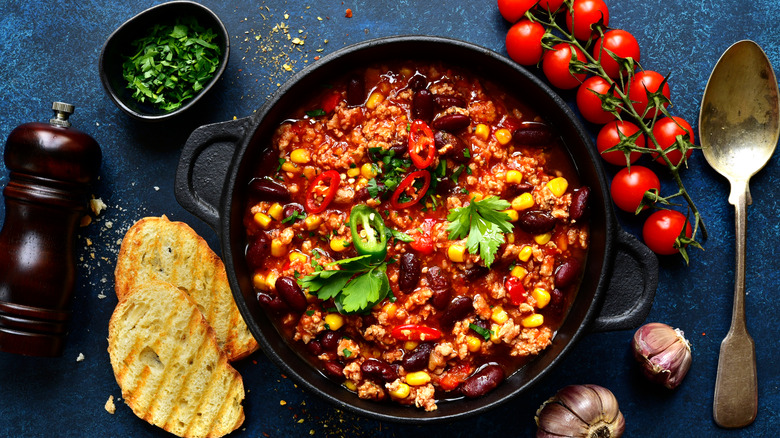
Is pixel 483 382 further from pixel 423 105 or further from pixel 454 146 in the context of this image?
pixel 423 105

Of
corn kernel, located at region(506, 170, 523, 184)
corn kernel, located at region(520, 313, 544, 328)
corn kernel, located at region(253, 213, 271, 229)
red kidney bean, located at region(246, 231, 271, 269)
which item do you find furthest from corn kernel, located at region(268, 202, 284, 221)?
corn kernel, located at region(520, 313, 544, 328)

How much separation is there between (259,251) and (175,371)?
1108 mm

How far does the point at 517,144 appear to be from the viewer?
12.3 ft

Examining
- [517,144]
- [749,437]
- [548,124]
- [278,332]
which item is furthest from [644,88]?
[278,332]

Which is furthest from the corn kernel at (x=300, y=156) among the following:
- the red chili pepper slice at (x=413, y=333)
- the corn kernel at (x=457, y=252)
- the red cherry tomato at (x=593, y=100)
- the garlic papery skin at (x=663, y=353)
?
the garlic papery skin at (x=663, y=353)

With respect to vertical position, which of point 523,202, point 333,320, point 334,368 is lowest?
point 334,368

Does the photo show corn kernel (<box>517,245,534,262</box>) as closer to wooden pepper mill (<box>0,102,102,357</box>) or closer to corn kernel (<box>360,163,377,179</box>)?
corn kernel (<box>360,163,377,179</box>)

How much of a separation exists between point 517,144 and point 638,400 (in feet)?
6.45

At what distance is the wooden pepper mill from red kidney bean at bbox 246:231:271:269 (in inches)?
48.8

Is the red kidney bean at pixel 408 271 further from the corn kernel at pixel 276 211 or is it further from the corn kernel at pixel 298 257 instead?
the corn kernel at pixel 276 211

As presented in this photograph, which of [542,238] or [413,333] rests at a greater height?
[542,238]

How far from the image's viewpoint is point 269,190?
3.64 m

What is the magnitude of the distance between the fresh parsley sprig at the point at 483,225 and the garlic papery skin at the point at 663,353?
1.29 metres

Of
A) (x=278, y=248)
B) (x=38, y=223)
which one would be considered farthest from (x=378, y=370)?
(x=38, y=223)
